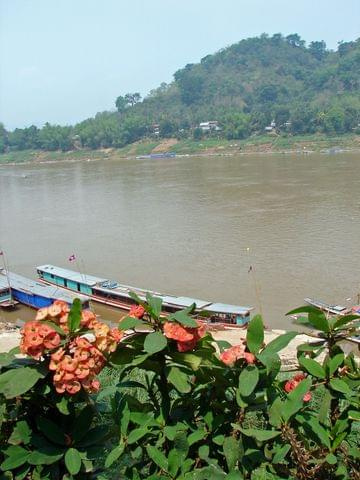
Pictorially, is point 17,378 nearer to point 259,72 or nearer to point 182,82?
point 182,82

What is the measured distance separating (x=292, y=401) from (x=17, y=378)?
0.66m

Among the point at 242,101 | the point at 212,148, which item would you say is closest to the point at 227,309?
the point at 212,148

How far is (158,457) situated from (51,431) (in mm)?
282

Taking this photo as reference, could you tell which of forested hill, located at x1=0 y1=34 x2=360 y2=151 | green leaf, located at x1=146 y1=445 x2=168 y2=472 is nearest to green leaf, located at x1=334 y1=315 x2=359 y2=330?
green leaf, located at x1=146 y1=445 x2=168 y2=472

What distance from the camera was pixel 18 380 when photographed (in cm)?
119

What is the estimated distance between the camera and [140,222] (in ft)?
64.5

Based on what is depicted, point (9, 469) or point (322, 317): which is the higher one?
point (322, 317)

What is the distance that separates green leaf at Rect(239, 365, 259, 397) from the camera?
1196mm

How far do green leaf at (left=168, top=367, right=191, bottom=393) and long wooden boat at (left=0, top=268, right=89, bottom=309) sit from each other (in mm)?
10466

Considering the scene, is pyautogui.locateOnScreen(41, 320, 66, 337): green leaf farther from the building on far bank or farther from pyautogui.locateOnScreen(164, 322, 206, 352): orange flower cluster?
the building on far bank

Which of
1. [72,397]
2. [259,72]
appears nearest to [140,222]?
[72,397]

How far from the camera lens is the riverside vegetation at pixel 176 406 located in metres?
1.23

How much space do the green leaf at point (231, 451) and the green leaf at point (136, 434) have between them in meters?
0.21

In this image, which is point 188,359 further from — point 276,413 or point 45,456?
point 45,456
